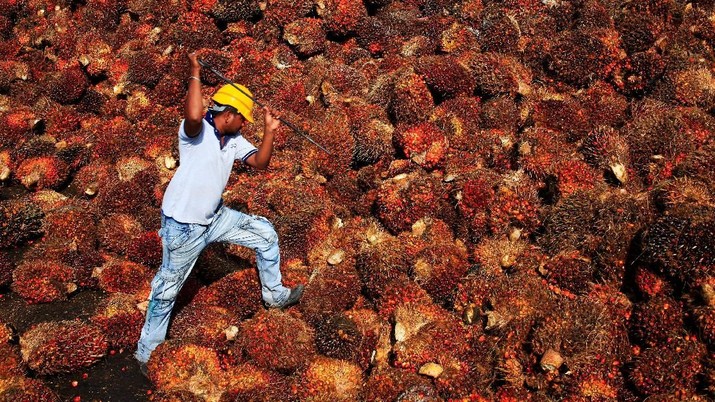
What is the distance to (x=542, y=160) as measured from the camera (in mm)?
6918

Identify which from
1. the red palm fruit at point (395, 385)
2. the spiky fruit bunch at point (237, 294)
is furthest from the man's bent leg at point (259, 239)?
the red palm fruit at point (395, 385)

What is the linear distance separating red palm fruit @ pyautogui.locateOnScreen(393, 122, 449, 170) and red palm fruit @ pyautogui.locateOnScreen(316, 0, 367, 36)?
2839 mm

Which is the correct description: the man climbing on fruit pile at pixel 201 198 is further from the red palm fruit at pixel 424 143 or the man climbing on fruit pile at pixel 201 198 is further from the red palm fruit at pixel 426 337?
the red palm fruit at pixel 424 143

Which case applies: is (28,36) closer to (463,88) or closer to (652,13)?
(463,88)

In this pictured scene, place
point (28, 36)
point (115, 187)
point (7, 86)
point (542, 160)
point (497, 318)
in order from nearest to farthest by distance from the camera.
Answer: point (497, 318) → point (542, 160) → point (115, 187) → point (7, 86) → point (28, 36)

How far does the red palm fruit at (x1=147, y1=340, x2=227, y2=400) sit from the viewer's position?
544 centimetres

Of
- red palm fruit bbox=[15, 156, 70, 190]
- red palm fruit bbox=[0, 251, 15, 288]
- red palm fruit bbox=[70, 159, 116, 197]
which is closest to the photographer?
A: red palm fruit bbox=[0, 251, 15, 288]

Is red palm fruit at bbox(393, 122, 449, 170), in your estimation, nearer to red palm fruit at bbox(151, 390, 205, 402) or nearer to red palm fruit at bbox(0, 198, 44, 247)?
red palm fruit at bbox(151, 390, 205, 402)

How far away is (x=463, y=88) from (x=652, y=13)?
288 cm

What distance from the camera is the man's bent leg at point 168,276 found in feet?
18.0

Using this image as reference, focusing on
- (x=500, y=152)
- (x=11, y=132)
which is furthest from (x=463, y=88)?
(x=11, y=132)

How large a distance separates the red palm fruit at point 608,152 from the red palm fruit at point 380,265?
2357 millimetres

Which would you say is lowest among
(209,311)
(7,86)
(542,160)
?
(7,86)

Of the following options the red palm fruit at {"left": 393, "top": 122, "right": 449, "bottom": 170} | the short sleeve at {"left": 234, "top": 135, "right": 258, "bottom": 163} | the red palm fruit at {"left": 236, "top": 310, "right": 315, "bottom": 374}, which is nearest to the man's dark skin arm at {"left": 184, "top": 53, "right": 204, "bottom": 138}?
the short sleeve at {"left": 234, "top": 135, "right": 258, "bottom": 163}
